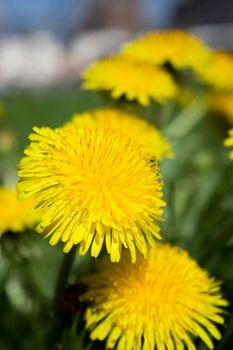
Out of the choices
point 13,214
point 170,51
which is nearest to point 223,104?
point 170,51

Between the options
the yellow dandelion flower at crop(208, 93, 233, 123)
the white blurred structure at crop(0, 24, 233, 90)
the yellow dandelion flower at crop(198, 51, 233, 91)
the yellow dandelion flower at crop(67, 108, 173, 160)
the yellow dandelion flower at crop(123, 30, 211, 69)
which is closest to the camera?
the yellow dandelion flower at crop(67, 108, 173, 160)

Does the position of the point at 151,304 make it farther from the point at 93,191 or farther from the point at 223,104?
the point at 223,104

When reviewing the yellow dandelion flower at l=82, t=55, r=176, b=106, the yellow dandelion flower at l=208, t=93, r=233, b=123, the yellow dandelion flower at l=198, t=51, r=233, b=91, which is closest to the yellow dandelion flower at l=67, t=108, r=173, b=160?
the yellow dandelion flower at l=82, t=55, r=176, b=106

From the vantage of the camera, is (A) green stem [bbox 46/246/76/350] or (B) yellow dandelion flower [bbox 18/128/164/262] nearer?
(B) yellow dandelion flower [bbox 18/128/164/262]

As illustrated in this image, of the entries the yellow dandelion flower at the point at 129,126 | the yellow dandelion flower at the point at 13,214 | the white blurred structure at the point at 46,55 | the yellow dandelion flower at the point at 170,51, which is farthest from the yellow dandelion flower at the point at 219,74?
the white blurred structure at the point at 46,55

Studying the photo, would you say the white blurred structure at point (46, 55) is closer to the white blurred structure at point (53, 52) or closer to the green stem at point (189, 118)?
the white blurred structure at point (53, 52)

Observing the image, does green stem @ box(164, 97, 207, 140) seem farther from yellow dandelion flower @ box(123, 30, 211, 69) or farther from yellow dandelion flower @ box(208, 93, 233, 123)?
yellow dandelion flower @ box(123, 30, 211, 69)

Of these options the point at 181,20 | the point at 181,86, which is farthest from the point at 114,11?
the point at 181,86
